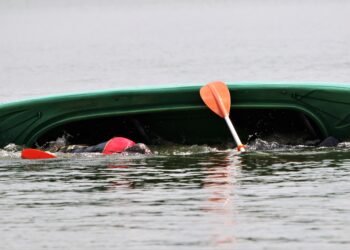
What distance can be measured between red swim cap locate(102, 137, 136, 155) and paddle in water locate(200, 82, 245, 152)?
1060mm

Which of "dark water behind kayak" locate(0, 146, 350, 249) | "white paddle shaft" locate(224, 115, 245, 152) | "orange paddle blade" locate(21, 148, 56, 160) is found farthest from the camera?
"white paddle shaft" locate(224, 115, 245, 152)

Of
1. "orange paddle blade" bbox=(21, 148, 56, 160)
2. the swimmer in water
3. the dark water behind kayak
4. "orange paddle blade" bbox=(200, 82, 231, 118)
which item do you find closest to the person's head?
the swimmer in water

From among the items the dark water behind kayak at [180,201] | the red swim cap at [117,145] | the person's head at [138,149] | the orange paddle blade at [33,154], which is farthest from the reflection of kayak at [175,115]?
the orange paddle blade at [33,154]

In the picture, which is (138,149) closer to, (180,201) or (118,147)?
(118,147)

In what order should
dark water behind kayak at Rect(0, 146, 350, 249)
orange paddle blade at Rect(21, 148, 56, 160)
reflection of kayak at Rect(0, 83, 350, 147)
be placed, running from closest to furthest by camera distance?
dark water behind kayak at Rect(0, 146, 350, 249)
orange paddle blade at Rect(21, 148, 56, 160)
reflection of kayak at Rect(0, 83, 350, 147)

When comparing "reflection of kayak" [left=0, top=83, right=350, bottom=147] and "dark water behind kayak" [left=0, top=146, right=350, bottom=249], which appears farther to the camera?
"reflection of kayak" [left=0, top=83, right=350, bottom=147]

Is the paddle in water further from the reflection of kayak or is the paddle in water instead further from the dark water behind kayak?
the dark water behind kayak

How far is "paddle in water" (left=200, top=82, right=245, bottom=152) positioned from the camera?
17.3m

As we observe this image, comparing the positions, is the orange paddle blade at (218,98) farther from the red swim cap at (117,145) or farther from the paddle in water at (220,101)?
the red swim cap at (117,145)

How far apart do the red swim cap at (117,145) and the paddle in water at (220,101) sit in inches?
41.7

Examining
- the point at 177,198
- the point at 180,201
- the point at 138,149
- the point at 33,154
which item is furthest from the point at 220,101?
the point at 180,201

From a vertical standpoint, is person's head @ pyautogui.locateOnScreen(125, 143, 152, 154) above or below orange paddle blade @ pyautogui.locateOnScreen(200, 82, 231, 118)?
below

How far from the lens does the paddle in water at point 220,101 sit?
17.3 m

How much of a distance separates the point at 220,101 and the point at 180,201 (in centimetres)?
433
